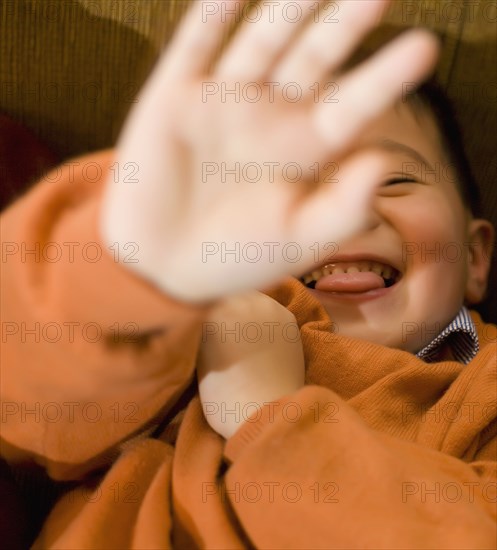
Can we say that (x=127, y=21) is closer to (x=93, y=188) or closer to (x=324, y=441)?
(x=93, y=188)

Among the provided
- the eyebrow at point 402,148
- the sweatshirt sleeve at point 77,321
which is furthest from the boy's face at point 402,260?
the sweatshirt sleeve at point 77,321

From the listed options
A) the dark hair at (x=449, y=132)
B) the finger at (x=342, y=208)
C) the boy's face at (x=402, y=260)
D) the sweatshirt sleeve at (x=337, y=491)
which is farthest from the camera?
the dark hair at (x=449, y=132)

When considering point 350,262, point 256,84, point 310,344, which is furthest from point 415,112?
point 256,84

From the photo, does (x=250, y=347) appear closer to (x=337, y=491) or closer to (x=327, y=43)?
(x=337, y=491)

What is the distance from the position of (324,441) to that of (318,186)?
0.65ft

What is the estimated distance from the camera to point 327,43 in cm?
36

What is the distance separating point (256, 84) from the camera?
0.36 m

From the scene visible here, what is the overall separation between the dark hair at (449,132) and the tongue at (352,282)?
19 cm

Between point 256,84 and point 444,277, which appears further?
point 444,277

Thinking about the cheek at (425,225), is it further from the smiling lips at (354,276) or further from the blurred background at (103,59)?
the blurred background at (103,59)

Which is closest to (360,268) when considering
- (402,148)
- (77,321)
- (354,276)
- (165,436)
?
(354,276)

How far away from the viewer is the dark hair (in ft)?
2.50

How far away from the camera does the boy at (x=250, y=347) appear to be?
333 mm

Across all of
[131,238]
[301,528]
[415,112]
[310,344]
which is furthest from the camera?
[415,112]
